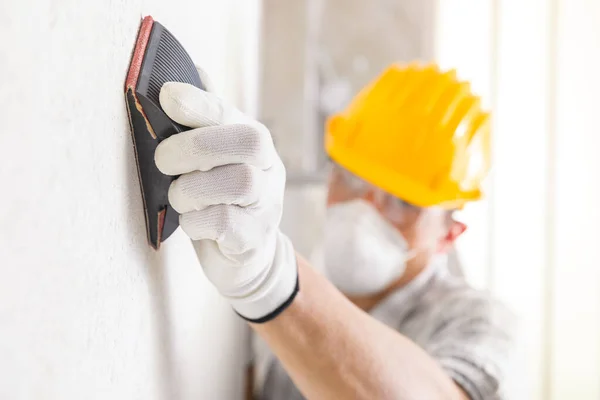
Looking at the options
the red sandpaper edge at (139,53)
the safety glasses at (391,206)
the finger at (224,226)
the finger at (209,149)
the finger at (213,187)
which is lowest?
the safety glasses at (391,206)

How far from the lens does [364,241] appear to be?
112 centimetres

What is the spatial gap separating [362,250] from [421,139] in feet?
0.90

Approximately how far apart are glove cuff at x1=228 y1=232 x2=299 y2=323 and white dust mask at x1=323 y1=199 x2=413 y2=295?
20.5 inches

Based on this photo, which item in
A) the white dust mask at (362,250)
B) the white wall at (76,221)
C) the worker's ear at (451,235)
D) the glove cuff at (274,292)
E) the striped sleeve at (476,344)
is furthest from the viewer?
the worker's ear at (451,235)

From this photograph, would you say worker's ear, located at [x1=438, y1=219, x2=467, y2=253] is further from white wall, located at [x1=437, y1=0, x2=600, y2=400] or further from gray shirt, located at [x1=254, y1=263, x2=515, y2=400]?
white wall, located at [x1=437, y1=0, x2=600, y2=400]

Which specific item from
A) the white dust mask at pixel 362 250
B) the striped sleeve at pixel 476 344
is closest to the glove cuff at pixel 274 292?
the striped sleeve at pixel 476 344

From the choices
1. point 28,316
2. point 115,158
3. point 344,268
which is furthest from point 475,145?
point 28,316

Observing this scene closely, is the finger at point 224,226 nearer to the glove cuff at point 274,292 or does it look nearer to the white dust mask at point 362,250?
the glove cuff at point 274,292

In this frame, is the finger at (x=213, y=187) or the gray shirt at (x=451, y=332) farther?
the gray shirt at (x=451, y=332)

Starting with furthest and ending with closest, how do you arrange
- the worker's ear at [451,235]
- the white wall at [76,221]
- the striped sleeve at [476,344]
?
the worker's ear at [451,235], the striped sleeve at [476,344], the white wall at [76,221]

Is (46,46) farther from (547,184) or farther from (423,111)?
(547,184)

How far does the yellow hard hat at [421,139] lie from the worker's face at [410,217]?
0.08 ft

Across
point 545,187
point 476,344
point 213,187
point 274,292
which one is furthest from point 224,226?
point 545,187

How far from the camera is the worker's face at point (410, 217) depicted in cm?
117
